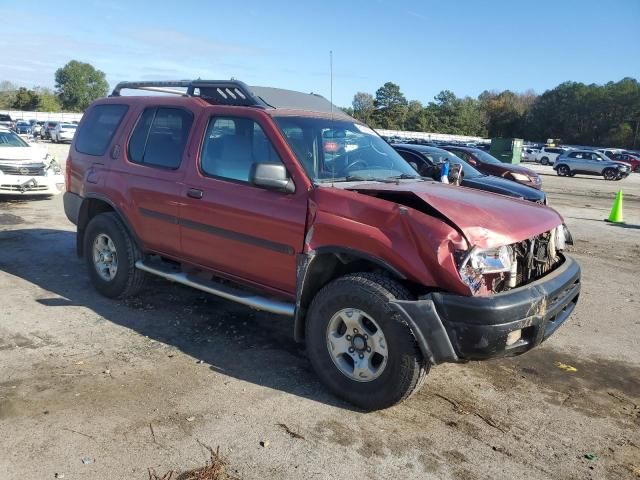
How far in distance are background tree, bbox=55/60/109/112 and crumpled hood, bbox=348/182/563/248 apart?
5551 inches

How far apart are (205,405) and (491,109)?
370 ft

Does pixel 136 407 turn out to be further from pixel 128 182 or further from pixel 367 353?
pixel 128 182

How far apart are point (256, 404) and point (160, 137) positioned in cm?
274

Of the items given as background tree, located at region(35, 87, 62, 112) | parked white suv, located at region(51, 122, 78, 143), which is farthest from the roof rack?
background tree, located at region(35, 87, 62, 112)

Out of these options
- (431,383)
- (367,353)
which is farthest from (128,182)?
(431,383)

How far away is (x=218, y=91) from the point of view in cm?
507

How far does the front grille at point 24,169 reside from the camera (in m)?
11.6

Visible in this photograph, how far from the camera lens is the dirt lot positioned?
123 inches

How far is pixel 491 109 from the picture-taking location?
108000mm

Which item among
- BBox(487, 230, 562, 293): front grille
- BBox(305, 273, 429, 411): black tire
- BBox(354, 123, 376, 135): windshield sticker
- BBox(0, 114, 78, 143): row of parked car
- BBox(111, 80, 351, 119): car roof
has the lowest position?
BBox(305, 273, 429, 411): black tire

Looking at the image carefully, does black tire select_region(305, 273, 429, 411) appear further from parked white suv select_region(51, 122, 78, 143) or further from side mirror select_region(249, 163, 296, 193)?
parked white suv select_region(51, 122, 78, 143)

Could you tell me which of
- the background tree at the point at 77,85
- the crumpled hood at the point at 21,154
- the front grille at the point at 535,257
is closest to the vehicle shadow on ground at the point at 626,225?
the front grille at the point at 535,257

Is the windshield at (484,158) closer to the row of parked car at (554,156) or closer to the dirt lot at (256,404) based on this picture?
the dirt lot at (256,404)

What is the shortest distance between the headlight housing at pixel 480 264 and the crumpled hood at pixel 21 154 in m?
11.3
